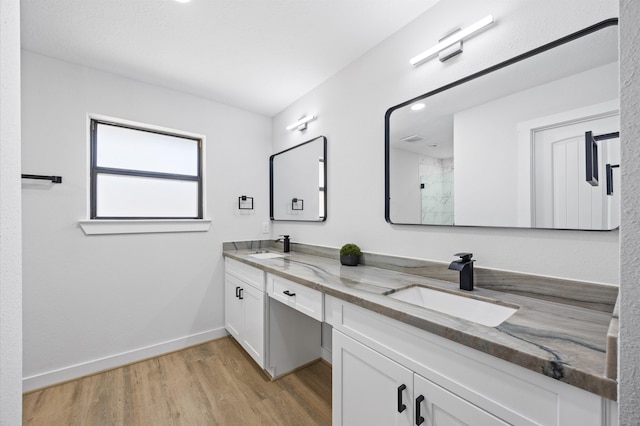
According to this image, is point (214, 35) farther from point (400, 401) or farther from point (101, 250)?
point (400, 401)

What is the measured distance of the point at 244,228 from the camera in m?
2.89

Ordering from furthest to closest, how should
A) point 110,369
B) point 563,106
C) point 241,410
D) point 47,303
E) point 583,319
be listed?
point 110,369
point 47,303
point 241,410
point 563,106
point 583,319

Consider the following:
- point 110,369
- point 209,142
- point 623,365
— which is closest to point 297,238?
point 209,142

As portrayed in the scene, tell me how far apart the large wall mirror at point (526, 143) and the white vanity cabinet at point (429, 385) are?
0.71 meters

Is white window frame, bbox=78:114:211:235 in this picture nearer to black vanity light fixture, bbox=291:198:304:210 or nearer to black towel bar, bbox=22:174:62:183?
black towel bar, bbox=22:174:62:183

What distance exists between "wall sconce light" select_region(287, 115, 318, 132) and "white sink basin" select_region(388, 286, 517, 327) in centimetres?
176

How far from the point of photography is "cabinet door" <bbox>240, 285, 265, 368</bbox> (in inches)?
78.0

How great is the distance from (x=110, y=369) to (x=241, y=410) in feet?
4.21

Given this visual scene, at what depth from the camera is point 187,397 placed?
1.81 meters

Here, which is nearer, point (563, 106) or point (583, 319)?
point (583, 319)

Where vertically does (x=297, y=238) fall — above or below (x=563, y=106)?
below

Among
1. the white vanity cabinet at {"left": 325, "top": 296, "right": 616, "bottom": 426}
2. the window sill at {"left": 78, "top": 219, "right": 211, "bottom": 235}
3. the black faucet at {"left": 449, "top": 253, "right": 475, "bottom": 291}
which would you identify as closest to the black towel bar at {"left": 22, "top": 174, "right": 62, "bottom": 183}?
the window sill at {"left": 78, "top": 219, "right": 211, "bottom": 235}

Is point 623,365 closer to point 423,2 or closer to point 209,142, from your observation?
point 423,2

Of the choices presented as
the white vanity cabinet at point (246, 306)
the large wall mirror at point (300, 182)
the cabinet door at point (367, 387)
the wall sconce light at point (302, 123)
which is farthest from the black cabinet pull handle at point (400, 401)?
the wall sconce light at point (302, 123)
